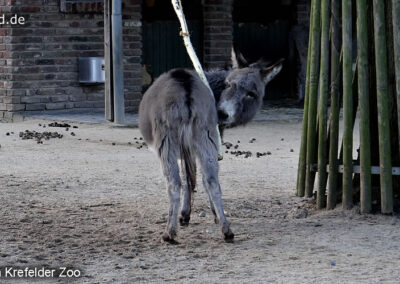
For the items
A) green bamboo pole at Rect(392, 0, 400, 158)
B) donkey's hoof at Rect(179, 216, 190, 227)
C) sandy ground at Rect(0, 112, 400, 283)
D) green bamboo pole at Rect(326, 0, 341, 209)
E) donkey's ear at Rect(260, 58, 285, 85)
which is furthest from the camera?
donkey's ear at Rect(260, 58, 285, 85)

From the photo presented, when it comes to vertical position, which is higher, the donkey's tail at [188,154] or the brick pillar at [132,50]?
the brick pillar at [132,50]

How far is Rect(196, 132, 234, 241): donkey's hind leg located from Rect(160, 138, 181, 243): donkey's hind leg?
20 centimetres

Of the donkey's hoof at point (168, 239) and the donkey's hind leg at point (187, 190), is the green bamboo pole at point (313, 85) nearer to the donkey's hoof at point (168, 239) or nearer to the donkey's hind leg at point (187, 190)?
the donkey's hind leg at point (187, 190)

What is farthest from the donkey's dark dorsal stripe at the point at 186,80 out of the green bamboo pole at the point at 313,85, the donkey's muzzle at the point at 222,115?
the green bamboo pole at the point at 313,85

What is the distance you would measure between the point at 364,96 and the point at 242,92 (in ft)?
3.92

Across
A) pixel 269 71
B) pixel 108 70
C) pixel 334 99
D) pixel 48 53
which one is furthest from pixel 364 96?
pixel 48 53

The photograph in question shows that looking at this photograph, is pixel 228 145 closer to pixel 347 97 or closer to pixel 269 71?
pixel 269 71

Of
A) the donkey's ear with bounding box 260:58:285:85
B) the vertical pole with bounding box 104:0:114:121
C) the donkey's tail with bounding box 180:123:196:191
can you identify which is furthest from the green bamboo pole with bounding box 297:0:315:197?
the vertical pole with bounding box 104:0:114:121

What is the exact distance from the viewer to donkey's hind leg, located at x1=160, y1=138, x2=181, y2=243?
7.25 m

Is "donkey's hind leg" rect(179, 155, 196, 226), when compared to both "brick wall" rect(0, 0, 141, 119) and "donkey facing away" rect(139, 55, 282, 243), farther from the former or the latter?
"brick wall" rect(0, 0, 141, 119)

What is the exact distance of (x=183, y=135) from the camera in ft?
24.1

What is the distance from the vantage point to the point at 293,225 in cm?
791

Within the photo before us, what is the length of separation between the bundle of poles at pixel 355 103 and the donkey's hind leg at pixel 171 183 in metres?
1.51

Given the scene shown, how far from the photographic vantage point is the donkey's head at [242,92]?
8539mm
